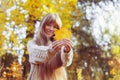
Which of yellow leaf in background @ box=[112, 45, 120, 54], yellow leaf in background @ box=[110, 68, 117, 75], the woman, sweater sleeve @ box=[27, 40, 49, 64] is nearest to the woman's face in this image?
the woman

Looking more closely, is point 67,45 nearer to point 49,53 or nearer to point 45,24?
point 49,53

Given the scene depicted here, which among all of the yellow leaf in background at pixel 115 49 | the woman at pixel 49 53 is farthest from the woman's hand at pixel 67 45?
the yellow leaf in background at pixel 115 49

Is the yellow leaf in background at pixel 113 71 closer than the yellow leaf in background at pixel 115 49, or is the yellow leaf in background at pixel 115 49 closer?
the yellow leaf in background at pixel 113 71

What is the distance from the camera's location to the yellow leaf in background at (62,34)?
1.68 m

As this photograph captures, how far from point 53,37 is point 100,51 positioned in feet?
21.9

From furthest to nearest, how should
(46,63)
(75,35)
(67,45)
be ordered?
1. (75,35)
2. (46,63)
3. (67,45)

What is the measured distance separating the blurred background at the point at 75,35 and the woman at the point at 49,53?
3028 millimetres

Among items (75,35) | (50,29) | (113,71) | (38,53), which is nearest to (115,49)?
(113,71)

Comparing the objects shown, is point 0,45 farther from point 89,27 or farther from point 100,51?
point 100,51

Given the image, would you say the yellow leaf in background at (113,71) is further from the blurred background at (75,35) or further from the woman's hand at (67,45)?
the woman's hand at (67,45)

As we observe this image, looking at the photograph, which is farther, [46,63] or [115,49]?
[115,49]

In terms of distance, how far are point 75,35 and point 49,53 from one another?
6.01 meters

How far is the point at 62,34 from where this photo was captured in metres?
1.70

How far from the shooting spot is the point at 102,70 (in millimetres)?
8453
